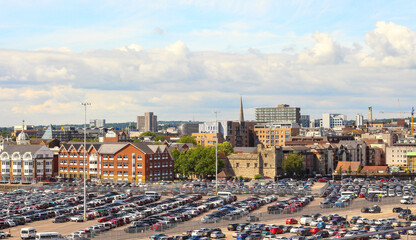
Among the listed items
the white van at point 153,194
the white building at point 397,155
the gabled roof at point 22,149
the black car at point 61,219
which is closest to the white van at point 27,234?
the black car at point 61,219

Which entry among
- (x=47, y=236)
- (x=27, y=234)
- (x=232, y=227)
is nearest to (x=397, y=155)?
(x=232, y=227)

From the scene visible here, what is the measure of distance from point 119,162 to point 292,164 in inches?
1763

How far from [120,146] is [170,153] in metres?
13.8

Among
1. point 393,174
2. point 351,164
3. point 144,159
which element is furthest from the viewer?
point 351,164

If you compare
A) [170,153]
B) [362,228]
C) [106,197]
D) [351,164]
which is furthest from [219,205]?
[351,164]

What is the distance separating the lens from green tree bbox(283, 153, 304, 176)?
14900 centimetres

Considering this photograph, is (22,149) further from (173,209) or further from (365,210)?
(365,210)

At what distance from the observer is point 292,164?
488 feet

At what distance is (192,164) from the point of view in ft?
463

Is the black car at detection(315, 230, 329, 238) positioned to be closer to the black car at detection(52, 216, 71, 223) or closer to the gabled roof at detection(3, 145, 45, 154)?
the black car at detection(52, 216, 71, 223)

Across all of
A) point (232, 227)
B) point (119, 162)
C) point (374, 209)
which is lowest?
point (232, 227)

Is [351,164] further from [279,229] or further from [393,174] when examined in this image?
[279,229]

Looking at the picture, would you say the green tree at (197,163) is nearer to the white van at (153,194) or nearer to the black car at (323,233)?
the white van at (153,194)

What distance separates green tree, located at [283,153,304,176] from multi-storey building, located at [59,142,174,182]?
3004 centimetres
